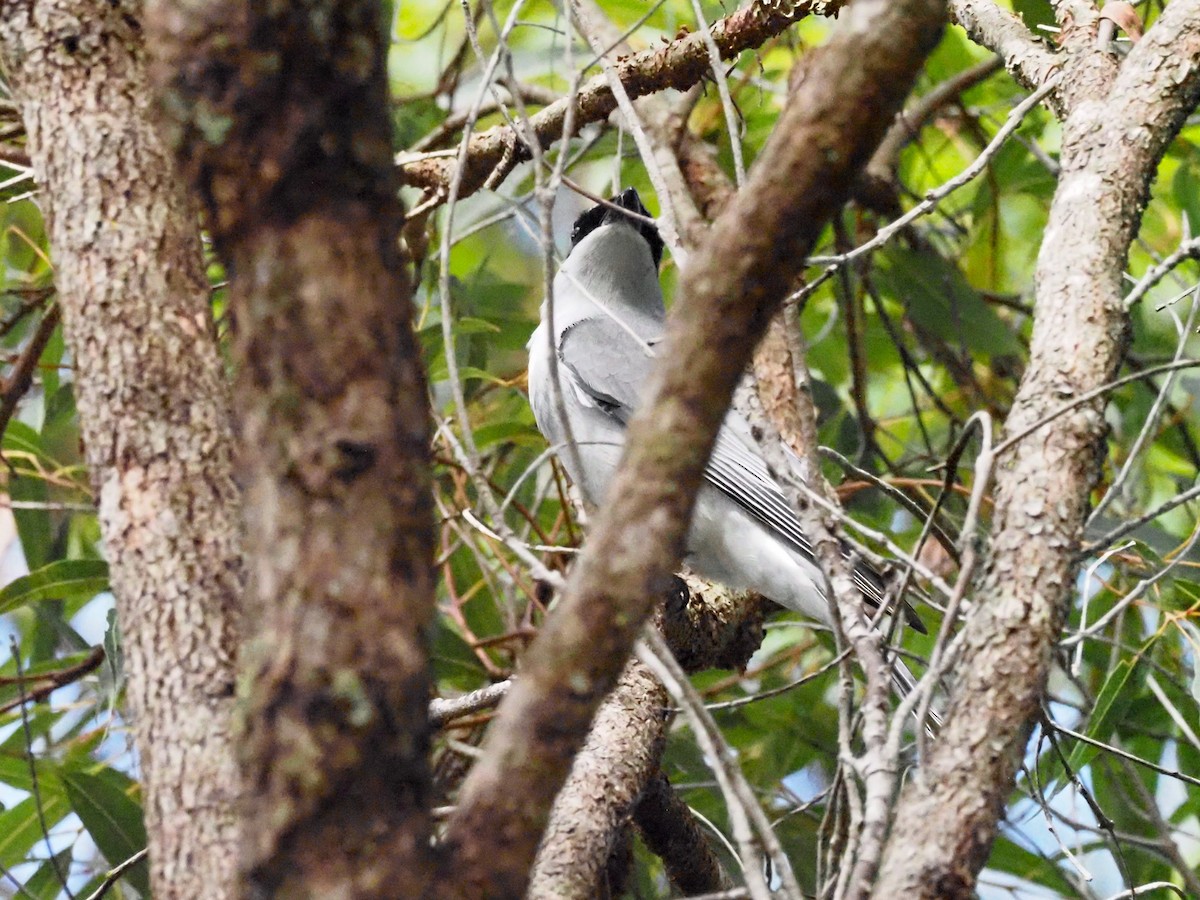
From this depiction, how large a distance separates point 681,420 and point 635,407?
6.39 feet

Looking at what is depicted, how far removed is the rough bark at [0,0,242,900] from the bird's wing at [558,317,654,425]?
72.0 inches

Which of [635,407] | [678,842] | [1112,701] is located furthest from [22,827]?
[1112,701]

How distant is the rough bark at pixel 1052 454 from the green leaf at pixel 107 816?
1.64 m

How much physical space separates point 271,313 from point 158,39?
0.19 metres

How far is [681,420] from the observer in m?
0.90

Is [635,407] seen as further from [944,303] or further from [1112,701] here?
[1112,701]

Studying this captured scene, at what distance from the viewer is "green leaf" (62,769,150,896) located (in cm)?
236

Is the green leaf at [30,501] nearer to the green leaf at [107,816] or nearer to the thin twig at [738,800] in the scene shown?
the green leaf at [107,816]

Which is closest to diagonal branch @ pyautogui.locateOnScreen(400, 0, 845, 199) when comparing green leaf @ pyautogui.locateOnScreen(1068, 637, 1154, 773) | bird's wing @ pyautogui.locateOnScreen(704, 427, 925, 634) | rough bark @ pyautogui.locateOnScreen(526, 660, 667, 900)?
bird's wing @ pyautogui.locateOnScreen(704, 427, 925, 634)

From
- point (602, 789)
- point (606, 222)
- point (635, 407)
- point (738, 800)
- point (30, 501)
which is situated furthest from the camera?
point (606, 222)

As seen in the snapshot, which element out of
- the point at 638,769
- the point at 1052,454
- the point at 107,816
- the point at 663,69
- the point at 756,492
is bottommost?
the point at 107,816

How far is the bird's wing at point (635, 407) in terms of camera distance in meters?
2.84

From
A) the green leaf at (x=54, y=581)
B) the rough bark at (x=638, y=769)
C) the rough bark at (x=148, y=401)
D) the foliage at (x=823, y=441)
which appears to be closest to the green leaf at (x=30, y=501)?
the foliage at (x=823, y=441)

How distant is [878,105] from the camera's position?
0.90 metres
